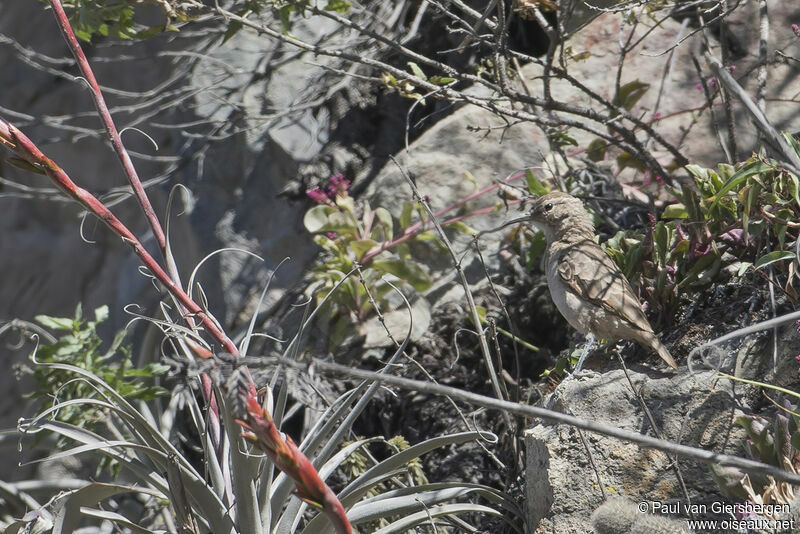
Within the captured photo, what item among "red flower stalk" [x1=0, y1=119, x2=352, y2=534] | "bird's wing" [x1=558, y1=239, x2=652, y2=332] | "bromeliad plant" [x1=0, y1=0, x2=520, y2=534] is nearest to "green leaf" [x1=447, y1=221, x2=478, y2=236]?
"bird's wing" [x1=558, y1=239, x2=652, y2=332]

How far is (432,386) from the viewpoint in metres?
1.55

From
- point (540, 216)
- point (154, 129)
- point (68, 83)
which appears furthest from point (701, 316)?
point (68, 83)

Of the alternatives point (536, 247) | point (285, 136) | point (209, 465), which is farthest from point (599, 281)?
point (285, 136)

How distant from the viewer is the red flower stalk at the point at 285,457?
1.46 metres

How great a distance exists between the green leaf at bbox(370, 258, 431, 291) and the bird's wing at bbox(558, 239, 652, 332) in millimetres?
936

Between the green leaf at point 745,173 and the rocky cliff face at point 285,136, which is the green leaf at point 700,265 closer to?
the green leaf at point 745,173

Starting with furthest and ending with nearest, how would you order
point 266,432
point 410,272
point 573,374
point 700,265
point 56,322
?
point 410,272 → point 56,322 → point 700,265 → point 573,374 → point 266,432

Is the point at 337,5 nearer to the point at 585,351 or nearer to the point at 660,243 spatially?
the point at 660,243

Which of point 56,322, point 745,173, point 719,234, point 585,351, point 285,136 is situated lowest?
point 56,322

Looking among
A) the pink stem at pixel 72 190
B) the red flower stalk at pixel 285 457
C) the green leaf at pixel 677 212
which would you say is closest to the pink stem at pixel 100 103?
the pink stem at pixel 72 190

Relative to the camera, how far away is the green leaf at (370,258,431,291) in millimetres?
4062

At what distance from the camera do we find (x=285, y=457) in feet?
4.83

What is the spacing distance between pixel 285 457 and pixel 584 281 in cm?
191

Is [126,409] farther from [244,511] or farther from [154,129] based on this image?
[154,129]
